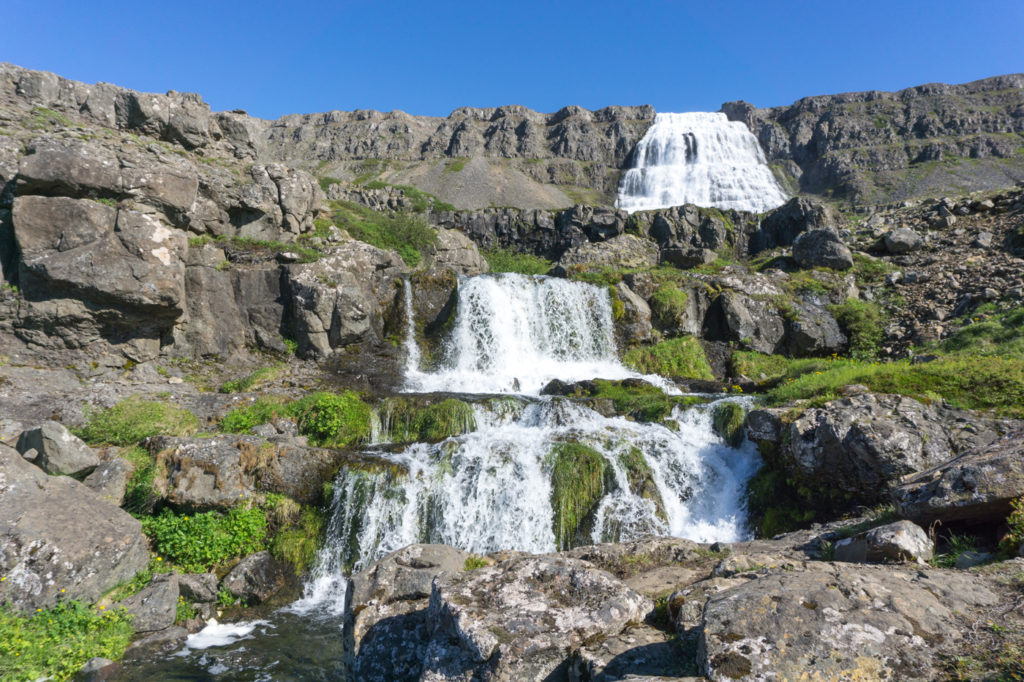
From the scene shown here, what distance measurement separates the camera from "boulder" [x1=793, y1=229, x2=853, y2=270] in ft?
86.1

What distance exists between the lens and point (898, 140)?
8400cm

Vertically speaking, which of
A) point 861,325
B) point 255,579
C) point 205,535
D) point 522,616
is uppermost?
point 861,325

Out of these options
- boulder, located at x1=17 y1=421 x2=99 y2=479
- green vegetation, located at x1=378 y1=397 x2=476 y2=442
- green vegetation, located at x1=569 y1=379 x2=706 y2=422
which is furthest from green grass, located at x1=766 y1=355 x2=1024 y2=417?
boulder, located at x1=17 y1=421 x2=99 y2=479

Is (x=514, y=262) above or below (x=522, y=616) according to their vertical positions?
above

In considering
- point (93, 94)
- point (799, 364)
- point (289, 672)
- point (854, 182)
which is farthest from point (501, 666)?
point (854, 182)

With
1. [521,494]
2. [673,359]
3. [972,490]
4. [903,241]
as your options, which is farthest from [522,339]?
[903,241]

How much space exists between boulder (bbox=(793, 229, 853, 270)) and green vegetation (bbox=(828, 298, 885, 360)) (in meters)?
3.68

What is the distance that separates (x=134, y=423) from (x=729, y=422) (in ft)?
48.6

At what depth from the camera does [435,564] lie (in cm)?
594

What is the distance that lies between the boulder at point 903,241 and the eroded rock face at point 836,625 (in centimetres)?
3014

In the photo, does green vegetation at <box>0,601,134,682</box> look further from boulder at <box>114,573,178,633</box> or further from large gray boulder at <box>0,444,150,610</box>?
large gray boulder at <box>0,444,150,610</box>

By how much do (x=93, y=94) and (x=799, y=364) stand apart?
30.4 m

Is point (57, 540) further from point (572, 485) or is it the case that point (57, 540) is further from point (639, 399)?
point (639, 399)

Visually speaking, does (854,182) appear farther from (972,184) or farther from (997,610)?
(997,610)
